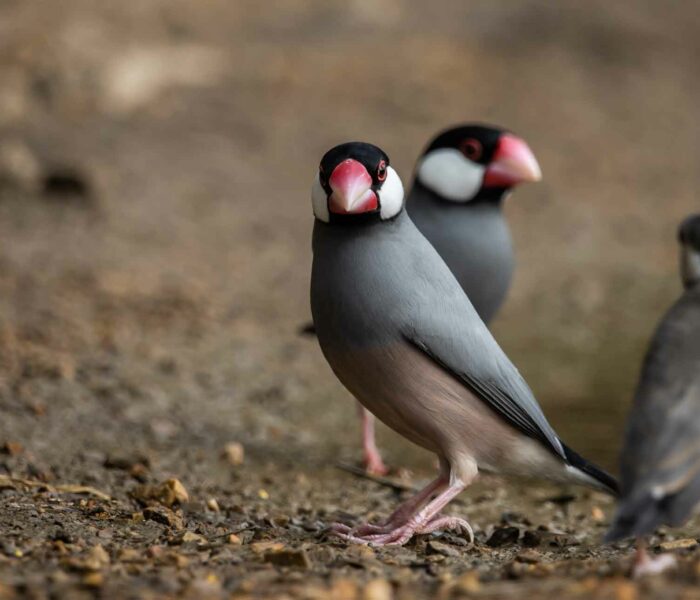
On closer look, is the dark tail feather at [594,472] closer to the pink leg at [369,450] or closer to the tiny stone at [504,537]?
the tiny stone at [504,537]

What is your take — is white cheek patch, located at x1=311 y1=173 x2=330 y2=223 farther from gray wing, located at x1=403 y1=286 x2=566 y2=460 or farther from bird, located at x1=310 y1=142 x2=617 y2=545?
gray wing, located at x1=403 y1=286 x2=566 y2=460

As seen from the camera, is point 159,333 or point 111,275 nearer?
point 159,333

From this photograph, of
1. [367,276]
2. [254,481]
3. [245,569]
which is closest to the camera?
[245,569]

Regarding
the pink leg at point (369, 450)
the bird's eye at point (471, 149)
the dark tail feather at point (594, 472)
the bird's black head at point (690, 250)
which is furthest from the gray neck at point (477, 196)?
the bird's black head at point (690, 250)

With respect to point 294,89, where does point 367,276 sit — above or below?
below

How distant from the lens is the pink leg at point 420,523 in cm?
422

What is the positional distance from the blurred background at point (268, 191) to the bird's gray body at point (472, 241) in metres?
1.09

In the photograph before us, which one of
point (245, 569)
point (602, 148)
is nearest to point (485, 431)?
point (245, 569)

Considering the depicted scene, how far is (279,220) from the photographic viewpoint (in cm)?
1080

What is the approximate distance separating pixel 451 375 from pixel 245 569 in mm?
1055

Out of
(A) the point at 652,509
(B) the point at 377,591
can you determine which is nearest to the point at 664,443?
(A) the point at 652,509

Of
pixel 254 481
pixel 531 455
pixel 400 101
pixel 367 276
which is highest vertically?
pixel 400 101

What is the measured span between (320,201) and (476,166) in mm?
1679

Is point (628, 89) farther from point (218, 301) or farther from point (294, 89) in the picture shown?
point (218, 301)
